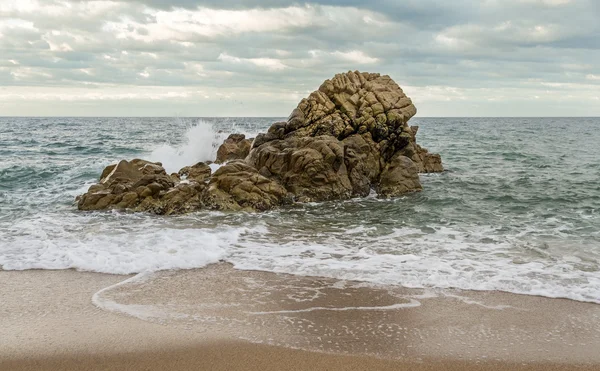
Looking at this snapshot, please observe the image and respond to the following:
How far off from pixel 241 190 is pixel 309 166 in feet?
9.58

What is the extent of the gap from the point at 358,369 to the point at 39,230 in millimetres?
9999

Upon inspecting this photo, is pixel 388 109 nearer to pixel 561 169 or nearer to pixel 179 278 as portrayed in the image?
pixel 561 169

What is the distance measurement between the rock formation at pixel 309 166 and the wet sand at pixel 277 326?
23.2ft

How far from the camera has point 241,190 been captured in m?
16.0

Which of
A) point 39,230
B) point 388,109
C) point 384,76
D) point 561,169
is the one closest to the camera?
point 39,230

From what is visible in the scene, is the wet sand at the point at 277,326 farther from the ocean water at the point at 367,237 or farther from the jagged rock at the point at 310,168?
the jagged rock at the point at 310,168

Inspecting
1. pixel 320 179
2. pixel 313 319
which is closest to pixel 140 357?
pixel 313 319

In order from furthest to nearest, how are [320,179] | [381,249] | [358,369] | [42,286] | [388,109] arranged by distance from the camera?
[388,109] < [320,179] < [381,249] < [42,286] < [358,369]

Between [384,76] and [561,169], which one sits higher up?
[384,76]

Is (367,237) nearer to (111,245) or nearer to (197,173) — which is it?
(111,245)

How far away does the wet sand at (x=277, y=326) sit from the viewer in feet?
18.9

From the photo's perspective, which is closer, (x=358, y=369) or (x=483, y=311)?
(x=358, y=369)

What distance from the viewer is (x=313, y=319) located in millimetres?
6926

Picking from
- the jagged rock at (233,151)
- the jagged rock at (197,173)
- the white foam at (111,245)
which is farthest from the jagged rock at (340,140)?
the white foam at (111,245)
